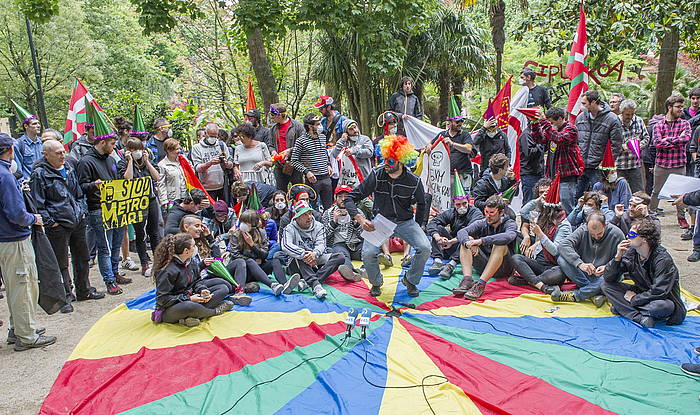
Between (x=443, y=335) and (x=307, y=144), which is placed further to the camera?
(x=307, y=144)

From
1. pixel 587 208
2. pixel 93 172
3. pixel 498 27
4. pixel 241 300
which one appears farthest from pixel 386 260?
pixel 498 27

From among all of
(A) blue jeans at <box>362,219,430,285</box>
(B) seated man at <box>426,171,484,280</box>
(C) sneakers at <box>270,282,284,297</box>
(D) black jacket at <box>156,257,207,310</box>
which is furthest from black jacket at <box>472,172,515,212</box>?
(D) black jacket at <box>156,257,207,310</box>

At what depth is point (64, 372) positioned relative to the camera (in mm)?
4297

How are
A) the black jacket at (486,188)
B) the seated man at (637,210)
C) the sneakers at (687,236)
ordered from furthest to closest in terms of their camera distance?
the sneakers at (687,236) → the black jacket at (486,188) → the seated man at (637,210)

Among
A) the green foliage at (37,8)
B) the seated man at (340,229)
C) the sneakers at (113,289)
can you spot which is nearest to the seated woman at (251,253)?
the seated man at (340,229)

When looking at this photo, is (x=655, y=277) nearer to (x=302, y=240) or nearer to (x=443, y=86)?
(x=302, y=240)

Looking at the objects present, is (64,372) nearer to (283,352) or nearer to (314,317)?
(283,352)

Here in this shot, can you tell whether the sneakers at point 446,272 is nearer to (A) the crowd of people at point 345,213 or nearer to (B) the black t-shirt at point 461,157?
(A) the crowd of people at point 345,213

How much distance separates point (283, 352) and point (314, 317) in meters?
0.83

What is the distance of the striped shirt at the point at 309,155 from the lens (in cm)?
781

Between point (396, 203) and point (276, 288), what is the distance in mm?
1799

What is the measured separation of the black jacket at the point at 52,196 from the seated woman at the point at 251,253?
6.09 ft

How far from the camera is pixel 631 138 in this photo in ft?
25.9

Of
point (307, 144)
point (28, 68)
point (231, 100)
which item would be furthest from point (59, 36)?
point (307, 144)
